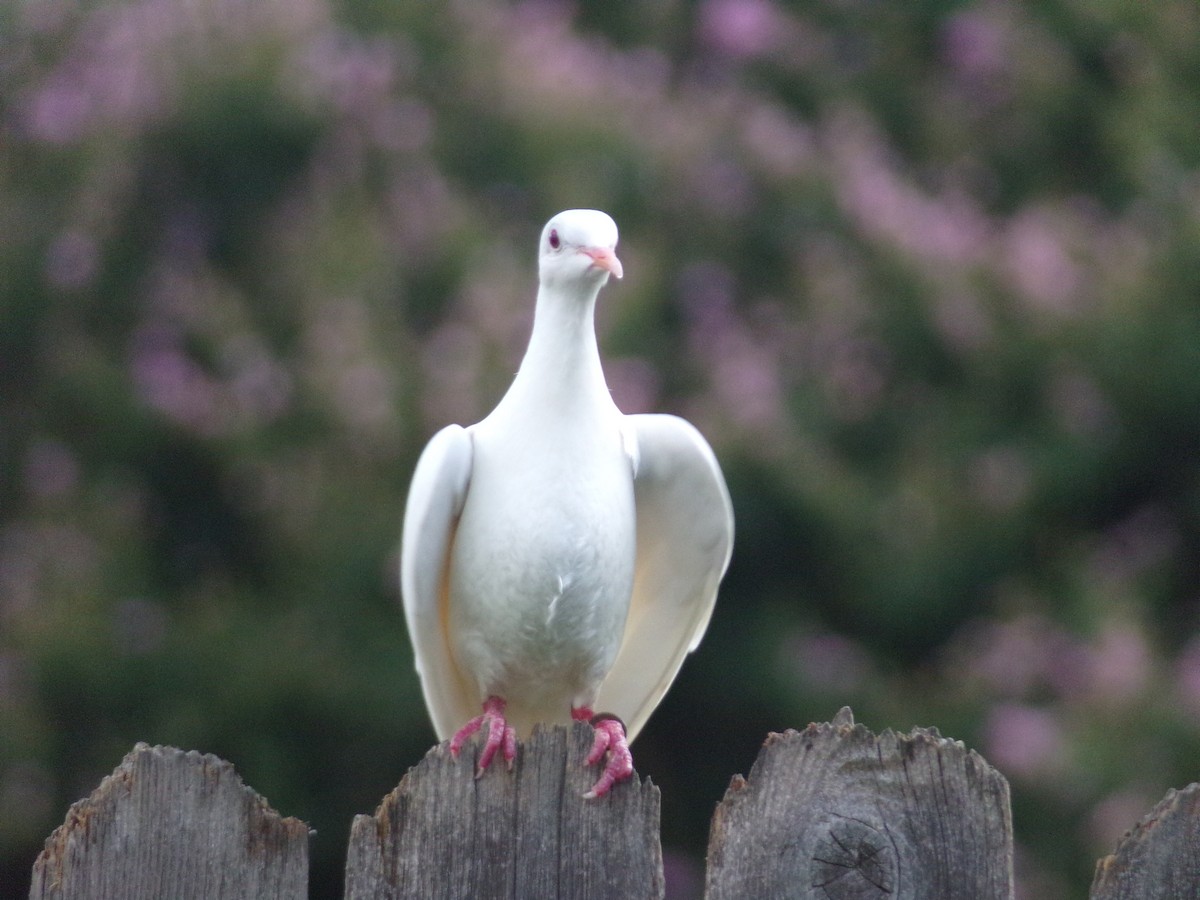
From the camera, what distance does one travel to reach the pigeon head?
312 cm

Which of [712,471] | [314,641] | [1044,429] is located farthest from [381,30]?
[712,471]

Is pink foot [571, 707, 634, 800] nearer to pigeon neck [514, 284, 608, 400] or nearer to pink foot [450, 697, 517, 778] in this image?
pink foot [450, 697, 517, 778]

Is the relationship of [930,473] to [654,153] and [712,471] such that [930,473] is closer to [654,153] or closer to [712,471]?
[654,153]

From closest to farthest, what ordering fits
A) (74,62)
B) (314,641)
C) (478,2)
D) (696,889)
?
(314,641) < (696,889) < (74,62) < (478,2)

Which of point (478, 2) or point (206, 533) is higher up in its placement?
point (478, 2)

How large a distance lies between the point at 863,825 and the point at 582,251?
136cm

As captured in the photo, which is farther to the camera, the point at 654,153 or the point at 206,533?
the point at 654,153

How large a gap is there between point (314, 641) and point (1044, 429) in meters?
2.96

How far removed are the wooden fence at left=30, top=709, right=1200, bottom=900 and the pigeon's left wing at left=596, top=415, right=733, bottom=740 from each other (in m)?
1.15

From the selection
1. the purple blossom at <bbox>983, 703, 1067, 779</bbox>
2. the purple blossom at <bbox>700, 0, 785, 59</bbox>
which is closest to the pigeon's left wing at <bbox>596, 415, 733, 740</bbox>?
the purple blossom at <bbox>983, 703, 1067, 779</bbox>

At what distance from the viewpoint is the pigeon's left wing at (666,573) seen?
3.44 meters

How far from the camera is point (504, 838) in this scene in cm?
229

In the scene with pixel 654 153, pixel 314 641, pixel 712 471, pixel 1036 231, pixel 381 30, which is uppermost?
pixel 381 30

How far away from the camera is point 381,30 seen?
745 cm
